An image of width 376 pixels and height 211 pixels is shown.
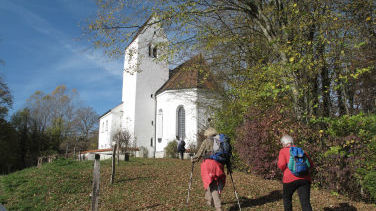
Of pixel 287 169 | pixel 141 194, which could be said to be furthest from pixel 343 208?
pixel 141 194

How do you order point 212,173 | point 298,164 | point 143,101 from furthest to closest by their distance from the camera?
point 143,101 → point 212,173 → point 298,164

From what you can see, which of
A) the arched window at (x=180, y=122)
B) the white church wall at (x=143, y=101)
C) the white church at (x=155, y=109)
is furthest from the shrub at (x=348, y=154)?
the white church wall at (x=143, y=101)

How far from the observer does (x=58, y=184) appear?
904 centimetres

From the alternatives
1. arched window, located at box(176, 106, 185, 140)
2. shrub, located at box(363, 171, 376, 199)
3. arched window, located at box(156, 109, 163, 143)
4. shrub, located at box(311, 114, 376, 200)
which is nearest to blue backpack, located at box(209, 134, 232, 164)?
shrub, located at box(311, 114, 376, 200)

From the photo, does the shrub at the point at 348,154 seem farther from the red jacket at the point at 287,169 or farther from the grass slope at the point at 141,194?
the red jacket at the point at 287,169

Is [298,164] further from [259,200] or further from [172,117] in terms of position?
[172,117]

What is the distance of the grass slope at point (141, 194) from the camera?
6.72m

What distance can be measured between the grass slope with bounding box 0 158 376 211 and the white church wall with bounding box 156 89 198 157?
14870mm

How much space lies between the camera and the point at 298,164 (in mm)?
4387

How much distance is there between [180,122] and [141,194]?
19.0 m

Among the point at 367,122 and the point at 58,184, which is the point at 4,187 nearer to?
the point at 58,184

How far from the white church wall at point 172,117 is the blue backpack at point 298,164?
20.5m

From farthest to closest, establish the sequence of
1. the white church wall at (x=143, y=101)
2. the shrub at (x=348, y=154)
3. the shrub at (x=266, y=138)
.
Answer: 1. the white church wall at (x=143, y=101)
2. the shrub at (x=266, y=138)
3. the shrub at (x=348, y=154)

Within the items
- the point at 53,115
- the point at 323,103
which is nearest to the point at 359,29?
the point at 323,103
